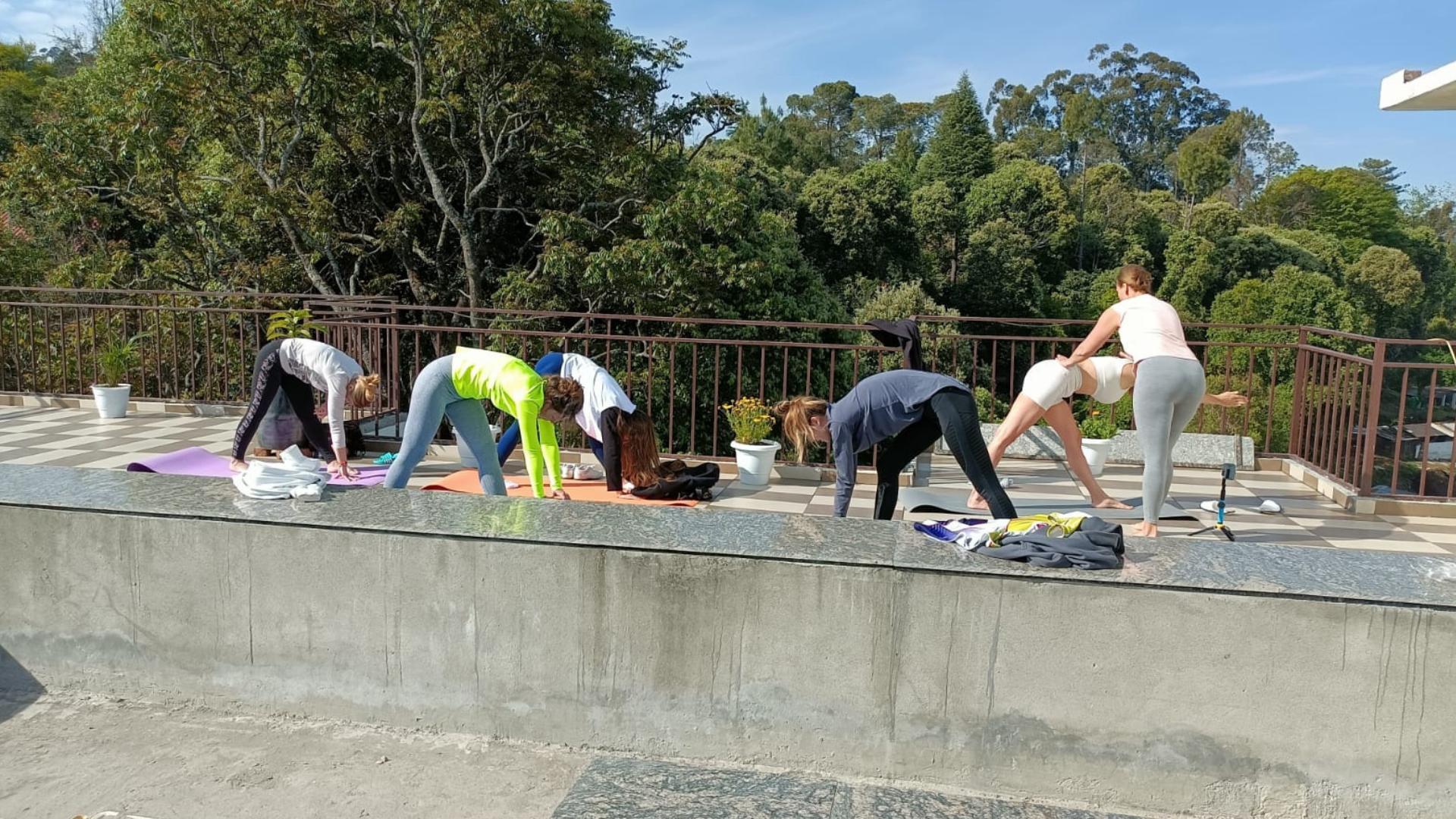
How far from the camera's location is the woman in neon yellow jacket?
556 centimetres

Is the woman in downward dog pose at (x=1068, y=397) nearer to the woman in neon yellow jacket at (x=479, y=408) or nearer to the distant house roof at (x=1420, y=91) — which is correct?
the distant house roof at (x=1420, y=91)

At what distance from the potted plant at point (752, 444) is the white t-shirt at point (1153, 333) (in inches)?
103

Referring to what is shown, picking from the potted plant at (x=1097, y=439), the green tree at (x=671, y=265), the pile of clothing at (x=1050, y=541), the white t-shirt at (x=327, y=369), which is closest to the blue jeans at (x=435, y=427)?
the white t-shirt at (x=327, y=369)

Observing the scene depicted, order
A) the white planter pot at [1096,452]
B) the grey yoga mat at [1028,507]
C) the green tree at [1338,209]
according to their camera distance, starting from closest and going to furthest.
Result: the grey yoga mat at [1028,507] < the white planter pot at [1096,452] < the green tree at [1338,209]

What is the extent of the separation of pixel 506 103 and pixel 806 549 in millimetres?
17472

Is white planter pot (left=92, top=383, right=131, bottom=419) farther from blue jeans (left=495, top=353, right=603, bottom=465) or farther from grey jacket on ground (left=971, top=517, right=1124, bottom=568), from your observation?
grey jacket on ground (left=971, top=517, right=1124, bottom=568)

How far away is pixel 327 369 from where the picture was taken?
21.8 ft

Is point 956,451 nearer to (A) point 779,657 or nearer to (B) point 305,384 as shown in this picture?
(A) point 779,657

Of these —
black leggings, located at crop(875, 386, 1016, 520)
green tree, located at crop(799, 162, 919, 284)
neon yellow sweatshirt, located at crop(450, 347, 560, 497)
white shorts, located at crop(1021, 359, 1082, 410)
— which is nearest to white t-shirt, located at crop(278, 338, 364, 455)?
neon yellow sweatshirt, located at crop(450, 347, 560, 497)

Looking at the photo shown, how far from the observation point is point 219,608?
3779 millimetres

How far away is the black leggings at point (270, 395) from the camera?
6.81 meters

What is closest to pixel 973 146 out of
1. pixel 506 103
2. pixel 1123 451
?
pixel 506 103


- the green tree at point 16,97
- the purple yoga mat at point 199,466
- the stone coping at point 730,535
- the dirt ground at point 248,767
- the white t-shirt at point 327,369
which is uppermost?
the green tree at point 16,97

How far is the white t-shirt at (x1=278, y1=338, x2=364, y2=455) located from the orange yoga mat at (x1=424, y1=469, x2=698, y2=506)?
739mm
